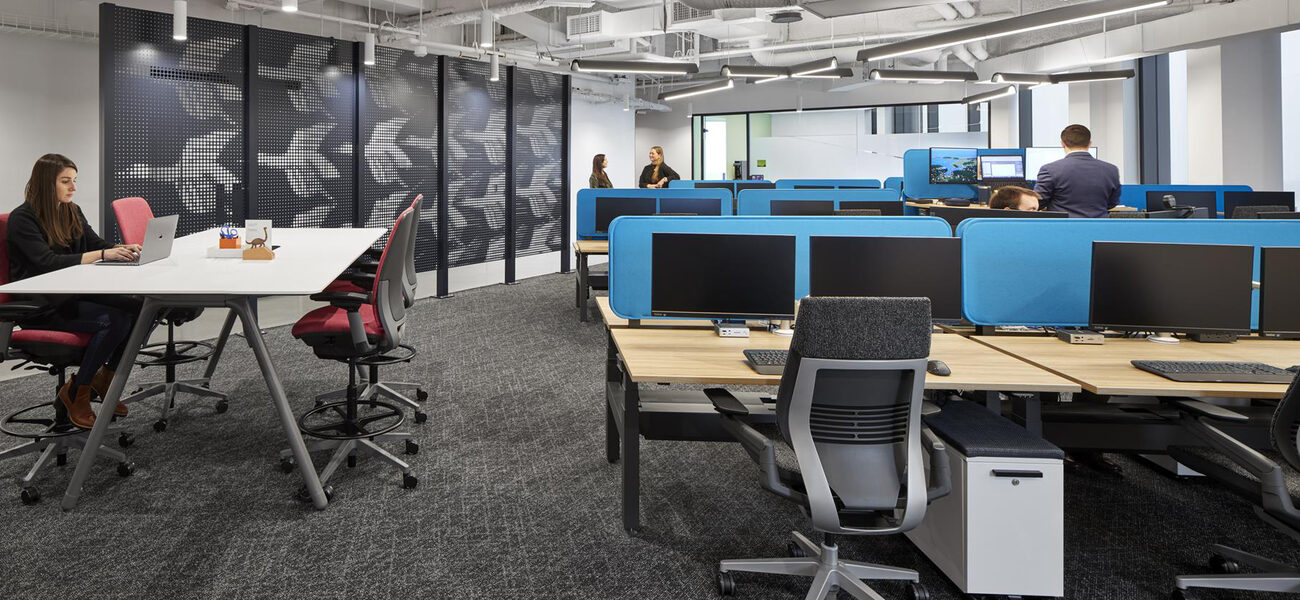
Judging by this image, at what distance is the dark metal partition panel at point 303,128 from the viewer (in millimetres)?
6969

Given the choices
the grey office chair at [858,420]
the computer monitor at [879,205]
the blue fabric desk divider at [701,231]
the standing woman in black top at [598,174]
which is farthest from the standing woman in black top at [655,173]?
the grey office chair at [858,420]

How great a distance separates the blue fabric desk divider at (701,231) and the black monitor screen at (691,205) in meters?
3.73

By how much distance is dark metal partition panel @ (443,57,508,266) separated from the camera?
8797 millimetres

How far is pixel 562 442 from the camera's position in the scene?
3.98 metres

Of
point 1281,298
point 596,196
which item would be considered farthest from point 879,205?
point 1281,298

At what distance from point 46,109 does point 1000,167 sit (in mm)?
8714

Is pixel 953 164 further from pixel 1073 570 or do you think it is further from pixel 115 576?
pixel 115 576

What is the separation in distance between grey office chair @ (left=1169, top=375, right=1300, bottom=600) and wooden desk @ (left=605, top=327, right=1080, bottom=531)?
380mm

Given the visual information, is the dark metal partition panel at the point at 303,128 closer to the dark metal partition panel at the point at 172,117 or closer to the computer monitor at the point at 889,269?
the dark metal partition panel at the point at 172,117

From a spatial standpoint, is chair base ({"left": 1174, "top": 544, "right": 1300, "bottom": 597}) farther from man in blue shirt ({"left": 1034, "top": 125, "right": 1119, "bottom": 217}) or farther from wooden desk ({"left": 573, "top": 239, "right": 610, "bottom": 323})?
wooden desk ({"left": 573, "top": 239, "right": 610, "bottom": 323})

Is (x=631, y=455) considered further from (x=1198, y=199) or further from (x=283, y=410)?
(x=1198, y=199)

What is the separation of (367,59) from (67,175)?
3.73m

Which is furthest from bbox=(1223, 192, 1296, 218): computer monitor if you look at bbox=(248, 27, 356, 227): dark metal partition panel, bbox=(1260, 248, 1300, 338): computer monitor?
bbox=(248, 27, 356, 227): dark metal partition panel

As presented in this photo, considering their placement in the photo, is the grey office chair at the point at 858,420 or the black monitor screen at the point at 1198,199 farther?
the black monitor screen at the point at 1198,199
